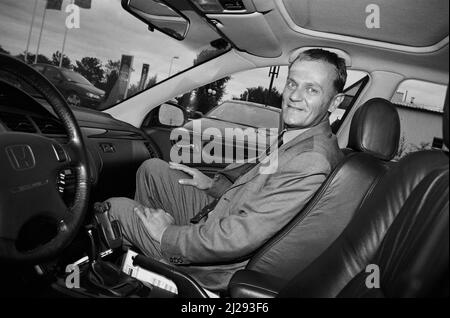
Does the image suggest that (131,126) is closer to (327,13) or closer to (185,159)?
(185,159)

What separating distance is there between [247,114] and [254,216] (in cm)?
198

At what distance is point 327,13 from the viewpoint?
6.73 ft

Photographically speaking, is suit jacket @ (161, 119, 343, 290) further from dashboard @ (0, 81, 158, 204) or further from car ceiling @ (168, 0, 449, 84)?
car ceiling @ (168, 0, 449, 84)

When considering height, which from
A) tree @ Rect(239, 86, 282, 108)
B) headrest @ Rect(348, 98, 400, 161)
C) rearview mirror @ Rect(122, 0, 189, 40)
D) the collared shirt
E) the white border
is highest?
the white border

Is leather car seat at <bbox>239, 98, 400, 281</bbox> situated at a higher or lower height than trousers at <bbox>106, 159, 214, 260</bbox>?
higher

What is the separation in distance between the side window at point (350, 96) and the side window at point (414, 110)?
0.81 feet

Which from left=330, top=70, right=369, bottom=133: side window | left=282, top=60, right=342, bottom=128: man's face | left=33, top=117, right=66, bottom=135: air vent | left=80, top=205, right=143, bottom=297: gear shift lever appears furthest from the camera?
left=330, top=70, right=369, bottom=133: side window

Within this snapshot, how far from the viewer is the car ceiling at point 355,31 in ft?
6.17

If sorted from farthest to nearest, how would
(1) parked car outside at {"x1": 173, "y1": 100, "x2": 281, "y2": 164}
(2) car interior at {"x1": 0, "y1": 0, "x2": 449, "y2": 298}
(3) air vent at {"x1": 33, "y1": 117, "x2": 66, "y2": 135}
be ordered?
(1) parked car outside at {"x1": 173, "y1": 100, "x2": 281, "y2": 164} < (3) air vent at {"x1": 33, "y1": 117, "x2": 66, "y2": 135} < (2) car interior at {"x1": 0, "y1": 0, "x2": 449, "y2": 298}

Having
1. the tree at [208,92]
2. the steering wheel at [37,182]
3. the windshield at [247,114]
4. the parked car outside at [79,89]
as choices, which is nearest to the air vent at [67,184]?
the steering wheel at [37,182]

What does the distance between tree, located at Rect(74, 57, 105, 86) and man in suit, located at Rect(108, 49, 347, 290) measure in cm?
174

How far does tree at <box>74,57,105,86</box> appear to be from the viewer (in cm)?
318

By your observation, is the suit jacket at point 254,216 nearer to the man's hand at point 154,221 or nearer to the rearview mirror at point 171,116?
the man's hand at point 154,221

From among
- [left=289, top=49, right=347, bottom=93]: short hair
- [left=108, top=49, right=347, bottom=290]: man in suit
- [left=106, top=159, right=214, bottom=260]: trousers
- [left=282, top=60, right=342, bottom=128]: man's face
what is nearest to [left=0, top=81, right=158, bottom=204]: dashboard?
[left=106, top=159, right=214, bottom=260]: trousers
